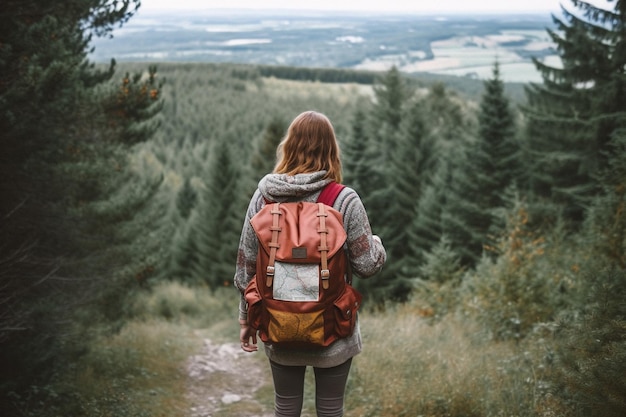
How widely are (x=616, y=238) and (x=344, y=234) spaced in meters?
4.75

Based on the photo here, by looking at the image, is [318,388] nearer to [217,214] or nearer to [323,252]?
[323,252]

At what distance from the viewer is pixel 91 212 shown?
8.38m

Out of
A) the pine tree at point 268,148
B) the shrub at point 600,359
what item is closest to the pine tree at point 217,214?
the pine tree at point 268,148

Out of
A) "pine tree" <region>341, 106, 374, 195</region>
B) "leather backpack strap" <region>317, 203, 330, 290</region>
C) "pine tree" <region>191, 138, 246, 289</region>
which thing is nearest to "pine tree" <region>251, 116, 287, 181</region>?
"pine tree" <region>191, 138, 246, 289</region>

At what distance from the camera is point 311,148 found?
266 centimetres

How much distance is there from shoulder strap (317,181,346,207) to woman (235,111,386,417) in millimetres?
22

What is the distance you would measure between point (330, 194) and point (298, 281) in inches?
18.3

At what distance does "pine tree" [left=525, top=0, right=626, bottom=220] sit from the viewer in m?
11.0

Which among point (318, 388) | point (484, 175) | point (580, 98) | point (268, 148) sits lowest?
point (484, 175)

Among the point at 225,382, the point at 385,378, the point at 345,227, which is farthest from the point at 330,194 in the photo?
the point at 225,382

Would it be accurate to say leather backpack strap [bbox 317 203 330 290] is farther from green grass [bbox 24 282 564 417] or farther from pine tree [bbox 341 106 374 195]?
pine tree [bbox 341 106 374 195]

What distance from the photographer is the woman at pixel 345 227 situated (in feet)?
8.55

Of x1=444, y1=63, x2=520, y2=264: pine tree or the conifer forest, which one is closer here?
the conifer forest

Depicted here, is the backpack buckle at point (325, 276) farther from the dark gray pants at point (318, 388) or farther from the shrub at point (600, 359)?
the shrub at point (600, 359)
